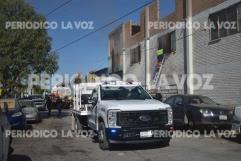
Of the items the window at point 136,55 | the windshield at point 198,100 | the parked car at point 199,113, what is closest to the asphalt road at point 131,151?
the parked car at point 199,113

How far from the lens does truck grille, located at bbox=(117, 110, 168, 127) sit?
12281 millimetres

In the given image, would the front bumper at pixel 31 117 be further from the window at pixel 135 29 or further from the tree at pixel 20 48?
the window at pixel 135 29

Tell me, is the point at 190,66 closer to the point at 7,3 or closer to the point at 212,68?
the point at 212,68

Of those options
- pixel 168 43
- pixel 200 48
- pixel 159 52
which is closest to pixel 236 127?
pixel 200 48

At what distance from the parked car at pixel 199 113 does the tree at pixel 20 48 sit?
10111 millimetres

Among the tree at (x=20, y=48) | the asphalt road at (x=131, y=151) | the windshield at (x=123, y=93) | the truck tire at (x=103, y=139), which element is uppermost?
the tree at (x=20, y=48)

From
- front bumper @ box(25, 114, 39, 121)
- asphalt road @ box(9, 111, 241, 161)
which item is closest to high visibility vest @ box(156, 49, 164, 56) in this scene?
front bumper @ box(25, 114, 39, 121)

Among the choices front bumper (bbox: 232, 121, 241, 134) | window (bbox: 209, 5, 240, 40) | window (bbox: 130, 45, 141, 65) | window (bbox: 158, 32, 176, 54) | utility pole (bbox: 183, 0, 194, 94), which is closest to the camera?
front bumper (bbox: 232, 121, 241, 134)

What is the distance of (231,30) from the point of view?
79.6ft

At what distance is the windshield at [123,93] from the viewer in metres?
13.8

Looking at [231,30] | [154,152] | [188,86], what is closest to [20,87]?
[188,86]

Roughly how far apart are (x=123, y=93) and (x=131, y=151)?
2242mm

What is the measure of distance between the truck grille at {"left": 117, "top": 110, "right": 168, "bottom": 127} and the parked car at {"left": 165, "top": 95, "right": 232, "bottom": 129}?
4337mm

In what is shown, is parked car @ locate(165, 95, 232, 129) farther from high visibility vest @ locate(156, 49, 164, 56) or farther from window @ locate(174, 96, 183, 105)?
high visibility vest @ locate(156, 49, 164, 56)
